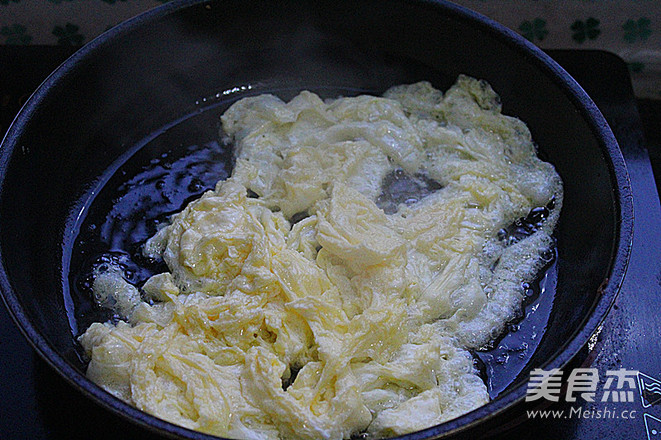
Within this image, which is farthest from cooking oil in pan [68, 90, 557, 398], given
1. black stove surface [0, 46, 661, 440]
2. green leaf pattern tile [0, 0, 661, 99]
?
green leaf pattern tile [0, 0, 661, 99]

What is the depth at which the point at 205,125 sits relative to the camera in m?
3.29

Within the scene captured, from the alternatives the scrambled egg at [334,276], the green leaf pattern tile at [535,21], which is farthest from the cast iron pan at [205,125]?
the green leaf pattern tile at [535,21]

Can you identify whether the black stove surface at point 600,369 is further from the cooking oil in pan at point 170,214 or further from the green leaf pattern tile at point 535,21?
the green leaf pattern tile at point 535,21

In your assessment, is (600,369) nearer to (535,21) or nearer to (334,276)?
(334,276)

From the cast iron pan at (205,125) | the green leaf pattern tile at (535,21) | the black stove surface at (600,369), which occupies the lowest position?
the black stove surface at (600,369)

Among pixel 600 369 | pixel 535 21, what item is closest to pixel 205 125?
pixel 535 21

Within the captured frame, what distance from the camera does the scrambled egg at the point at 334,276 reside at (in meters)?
2.18

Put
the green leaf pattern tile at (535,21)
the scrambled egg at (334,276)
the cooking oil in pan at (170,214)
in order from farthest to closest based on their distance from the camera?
the green leaf pattern tile at (535,21) < the cooking oil in pan at (170,214) < the scrambled egg at (334,276)

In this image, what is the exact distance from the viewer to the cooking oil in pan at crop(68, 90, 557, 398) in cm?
249

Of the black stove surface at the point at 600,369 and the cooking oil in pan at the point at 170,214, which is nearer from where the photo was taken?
the black stove surface at the point at 600,369

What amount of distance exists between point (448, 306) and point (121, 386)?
1.23 metres

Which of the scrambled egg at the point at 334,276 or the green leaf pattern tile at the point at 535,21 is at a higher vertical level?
the green leaf pattern tile at the point at 535,21

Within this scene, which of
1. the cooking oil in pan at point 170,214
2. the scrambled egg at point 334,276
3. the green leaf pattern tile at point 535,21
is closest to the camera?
the scrambled egg at point 334,276

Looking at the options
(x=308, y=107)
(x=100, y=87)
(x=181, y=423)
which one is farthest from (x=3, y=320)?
(x=308, y=107)
